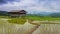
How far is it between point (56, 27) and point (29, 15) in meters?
0.34

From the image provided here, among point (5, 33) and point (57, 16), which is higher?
point (57, 16)

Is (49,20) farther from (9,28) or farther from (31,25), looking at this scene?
(9,28)

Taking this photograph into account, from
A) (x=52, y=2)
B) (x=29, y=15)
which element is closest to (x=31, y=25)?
(x=29, y=15)

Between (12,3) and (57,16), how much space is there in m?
0.54

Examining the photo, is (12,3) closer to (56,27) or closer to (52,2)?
(52,2)

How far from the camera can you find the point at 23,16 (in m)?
1.65

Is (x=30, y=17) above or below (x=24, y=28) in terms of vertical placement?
above

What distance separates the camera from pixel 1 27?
165 cm

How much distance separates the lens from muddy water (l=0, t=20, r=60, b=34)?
1.64m

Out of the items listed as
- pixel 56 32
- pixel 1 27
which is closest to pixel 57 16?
pixel 56 32

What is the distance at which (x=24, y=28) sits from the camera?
1.63 m

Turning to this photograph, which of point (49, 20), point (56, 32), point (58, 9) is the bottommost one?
point (56, 32)

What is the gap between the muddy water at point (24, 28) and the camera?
164cm

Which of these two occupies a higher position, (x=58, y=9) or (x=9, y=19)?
(x=58, y=9)
